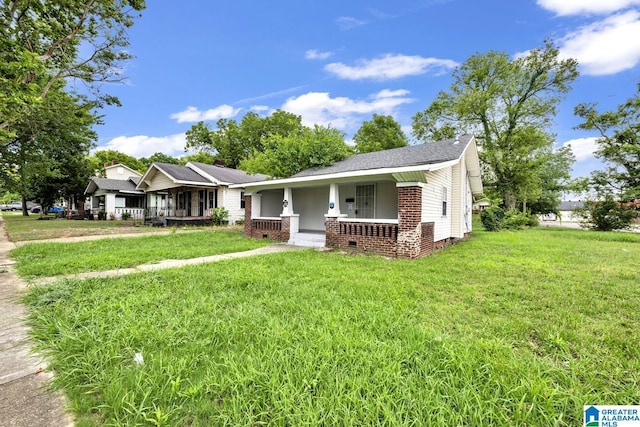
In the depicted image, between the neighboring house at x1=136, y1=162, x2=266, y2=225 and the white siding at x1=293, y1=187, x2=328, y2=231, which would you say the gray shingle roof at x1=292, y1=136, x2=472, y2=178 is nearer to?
the white siding at x1=293, y1=187, x2=328, y2=231

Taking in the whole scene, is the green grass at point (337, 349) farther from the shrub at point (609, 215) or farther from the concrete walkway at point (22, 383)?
the shrub at point (609, 215)

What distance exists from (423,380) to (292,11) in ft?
45.4

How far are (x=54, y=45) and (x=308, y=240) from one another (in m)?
10.0

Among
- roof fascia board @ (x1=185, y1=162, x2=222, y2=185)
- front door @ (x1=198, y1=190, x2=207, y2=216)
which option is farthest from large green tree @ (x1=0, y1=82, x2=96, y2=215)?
front door @ (x1=198, y1=190, x2=207, y2=216)

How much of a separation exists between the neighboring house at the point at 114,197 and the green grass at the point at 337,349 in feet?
85.2

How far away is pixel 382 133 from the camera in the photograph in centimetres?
3256

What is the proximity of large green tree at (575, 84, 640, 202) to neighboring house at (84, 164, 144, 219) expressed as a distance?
37.1m

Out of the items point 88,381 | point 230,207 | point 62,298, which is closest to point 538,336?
point 88,381

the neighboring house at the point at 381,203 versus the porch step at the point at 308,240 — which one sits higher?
the neighboring house at the point at 381,203

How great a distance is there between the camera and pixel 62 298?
3975 mm

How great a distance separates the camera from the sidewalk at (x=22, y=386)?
1.79m

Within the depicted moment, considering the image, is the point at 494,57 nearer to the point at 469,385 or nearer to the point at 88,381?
the point at 469,385

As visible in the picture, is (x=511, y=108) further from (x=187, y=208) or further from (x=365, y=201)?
(x=187, y=208)

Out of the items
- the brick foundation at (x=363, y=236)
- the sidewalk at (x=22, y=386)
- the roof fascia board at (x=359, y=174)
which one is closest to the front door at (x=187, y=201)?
the roof fascia board at (x=359, y=174)
